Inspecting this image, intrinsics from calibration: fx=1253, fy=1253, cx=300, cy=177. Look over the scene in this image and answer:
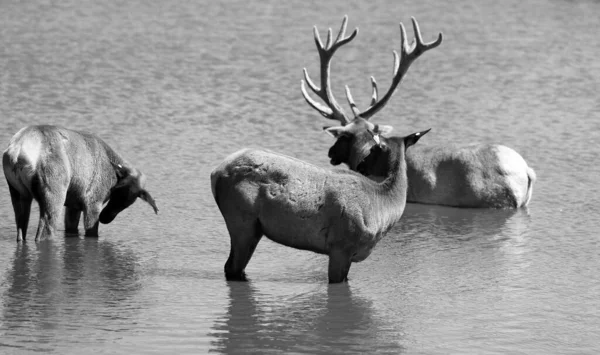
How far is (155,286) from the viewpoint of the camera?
8938 mm

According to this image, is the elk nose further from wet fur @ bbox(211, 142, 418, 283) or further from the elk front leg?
the elk front leg

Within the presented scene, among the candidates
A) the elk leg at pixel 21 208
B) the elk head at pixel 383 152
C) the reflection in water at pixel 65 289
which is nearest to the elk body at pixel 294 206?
the elk head at pixel 383 152

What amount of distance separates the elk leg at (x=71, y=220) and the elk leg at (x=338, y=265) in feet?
9.15

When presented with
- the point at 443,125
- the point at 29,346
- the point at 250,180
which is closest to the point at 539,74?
the point at 443,125

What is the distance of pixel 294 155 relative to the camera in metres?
14.1

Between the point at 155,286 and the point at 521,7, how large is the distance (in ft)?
56.1

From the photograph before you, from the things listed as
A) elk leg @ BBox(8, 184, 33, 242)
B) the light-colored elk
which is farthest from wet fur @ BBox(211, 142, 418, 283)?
elk leg @ BBox(8, 184, 33, 242)

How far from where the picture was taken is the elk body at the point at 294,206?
28.3 ft

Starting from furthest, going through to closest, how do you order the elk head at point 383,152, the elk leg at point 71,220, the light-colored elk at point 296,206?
the elk leg at point 71,220 < the elk head at point 383,152 < the light-colored elk at point 296,206

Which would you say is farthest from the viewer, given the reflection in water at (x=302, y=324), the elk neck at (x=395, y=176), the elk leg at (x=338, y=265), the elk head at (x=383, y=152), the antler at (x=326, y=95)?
the antler at (x=326, y=95)

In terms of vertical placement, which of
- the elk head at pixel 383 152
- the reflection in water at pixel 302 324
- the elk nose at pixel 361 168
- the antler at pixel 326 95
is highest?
the antler at pixel 326 95

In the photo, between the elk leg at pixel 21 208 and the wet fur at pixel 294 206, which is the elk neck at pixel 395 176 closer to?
the wet fur at pixel 294 206

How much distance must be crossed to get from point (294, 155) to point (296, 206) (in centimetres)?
549

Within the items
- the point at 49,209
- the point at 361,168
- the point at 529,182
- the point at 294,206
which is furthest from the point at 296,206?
the point at 529,182
